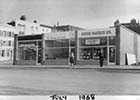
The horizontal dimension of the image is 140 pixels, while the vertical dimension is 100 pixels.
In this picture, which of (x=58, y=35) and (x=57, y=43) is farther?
(x=57, y=43)

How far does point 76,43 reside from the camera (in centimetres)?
253

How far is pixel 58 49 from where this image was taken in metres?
2.40

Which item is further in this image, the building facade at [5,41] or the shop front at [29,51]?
the shop front at [29,51]

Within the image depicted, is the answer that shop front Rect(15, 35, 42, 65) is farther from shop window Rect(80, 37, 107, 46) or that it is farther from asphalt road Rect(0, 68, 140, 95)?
shop window Rect(80, 37, 107, 46)

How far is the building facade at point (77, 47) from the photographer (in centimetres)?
238

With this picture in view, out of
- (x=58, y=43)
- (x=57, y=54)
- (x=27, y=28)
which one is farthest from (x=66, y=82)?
(x=27, y=28)

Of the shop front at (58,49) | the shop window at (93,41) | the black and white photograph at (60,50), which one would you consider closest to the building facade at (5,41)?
the black and white photograph at (60,50)

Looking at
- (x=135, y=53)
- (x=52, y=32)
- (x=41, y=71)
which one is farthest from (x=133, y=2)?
(x=41, y=71)

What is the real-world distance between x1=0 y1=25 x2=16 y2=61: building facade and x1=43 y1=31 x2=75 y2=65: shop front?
31 cm

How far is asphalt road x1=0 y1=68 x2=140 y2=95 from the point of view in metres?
2.29

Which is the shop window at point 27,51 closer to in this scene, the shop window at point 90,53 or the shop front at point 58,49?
the shop front at point 58,49

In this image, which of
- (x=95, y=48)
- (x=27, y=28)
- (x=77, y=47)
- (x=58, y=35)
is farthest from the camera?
(x=95, y=48)

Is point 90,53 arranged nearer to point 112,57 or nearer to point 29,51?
point 112,57

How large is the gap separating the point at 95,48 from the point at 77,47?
258mm
